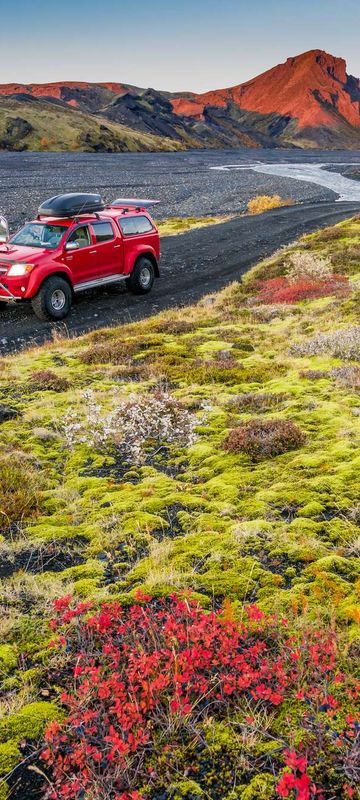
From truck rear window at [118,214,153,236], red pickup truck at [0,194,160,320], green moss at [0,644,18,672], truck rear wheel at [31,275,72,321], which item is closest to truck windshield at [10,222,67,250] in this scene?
red pickup truck at [0,194,160,320]

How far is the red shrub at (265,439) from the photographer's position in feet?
23.9

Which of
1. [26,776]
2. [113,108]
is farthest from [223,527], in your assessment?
[113,108]

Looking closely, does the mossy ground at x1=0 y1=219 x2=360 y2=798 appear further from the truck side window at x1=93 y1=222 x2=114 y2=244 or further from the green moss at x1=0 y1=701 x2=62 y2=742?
the truck side window at x1=93 y1=222 x2=114 y2=244

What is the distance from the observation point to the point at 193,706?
328 centimetres

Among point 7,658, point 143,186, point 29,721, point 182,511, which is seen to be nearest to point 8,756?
point 29,721

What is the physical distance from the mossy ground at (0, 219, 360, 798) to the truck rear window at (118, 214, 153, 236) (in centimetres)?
819

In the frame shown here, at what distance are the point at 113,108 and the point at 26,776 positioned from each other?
8855 inches

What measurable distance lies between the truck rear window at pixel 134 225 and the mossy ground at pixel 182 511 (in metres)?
8.19

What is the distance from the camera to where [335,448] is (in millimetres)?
7145

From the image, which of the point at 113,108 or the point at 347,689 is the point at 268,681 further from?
the point at 113,108

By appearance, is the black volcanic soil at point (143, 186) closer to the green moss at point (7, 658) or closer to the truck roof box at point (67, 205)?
the truck roof box at point (67, 205)

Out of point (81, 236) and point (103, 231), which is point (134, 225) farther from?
point (81, 236)

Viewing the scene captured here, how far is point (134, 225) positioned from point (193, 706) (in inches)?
677

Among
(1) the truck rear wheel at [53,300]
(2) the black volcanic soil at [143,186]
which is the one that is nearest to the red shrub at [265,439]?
(1) the truck rear wheel at [53,300]
